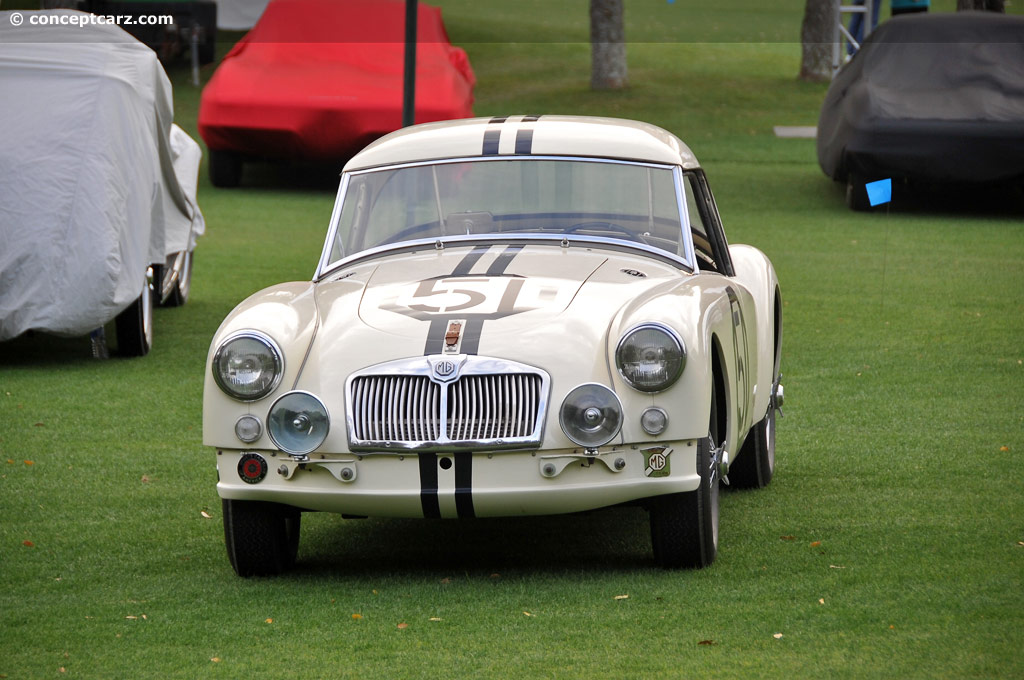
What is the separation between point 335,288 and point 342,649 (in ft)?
5.79

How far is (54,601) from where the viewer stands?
5.09 meters

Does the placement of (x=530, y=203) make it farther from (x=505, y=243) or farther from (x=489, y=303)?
(x=489, y=303)

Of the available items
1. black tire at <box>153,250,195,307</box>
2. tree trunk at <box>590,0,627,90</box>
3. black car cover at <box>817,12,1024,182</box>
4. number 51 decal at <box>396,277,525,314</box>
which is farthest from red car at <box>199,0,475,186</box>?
number 51 decal at <box>396,277,525,314</box>

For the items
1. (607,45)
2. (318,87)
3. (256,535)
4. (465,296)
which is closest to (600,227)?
(465,296)

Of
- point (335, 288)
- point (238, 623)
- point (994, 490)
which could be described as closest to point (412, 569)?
point (238, 623)

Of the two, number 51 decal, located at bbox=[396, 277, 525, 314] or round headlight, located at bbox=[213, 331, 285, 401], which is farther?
number 51 decal, located at bbox=[396, 277, 525, 314]

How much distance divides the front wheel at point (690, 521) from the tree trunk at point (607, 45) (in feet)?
66.9

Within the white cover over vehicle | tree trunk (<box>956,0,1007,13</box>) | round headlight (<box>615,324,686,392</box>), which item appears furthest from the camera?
tree trunk (<box>956,0,1007,13</box>)

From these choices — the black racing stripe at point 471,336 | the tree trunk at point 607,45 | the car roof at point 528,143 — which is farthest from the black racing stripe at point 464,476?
the tree trunk at point 607,45

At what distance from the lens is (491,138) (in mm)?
6324

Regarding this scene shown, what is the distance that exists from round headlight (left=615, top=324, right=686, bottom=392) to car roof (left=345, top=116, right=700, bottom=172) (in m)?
1.41

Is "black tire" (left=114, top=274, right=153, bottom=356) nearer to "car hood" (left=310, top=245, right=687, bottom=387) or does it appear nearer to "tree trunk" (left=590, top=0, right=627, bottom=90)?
"car hood" (left=310, top=245, right=687, bottom=387)

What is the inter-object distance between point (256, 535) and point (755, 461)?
246 cm

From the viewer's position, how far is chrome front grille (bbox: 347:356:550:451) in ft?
16.1
